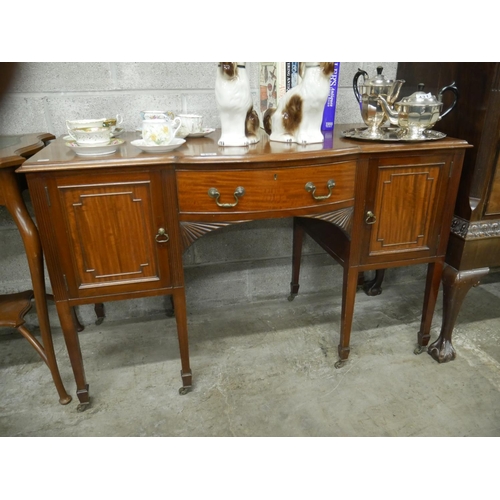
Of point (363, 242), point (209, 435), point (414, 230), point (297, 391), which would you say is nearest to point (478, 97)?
point (414, 230)

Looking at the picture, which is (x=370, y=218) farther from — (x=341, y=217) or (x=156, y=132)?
(x=156, y=132)

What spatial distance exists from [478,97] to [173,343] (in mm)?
1421

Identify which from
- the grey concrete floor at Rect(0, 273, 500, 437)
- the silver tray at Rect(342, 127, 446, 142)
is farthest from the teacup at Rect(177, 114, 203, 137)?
the grey concrete floor at Rect(0, 273, 500, 437)

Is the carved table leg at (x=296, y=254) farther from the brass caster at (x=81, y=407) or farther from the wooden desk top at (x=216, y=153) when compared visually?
the brass caster at (x=81, y=407)

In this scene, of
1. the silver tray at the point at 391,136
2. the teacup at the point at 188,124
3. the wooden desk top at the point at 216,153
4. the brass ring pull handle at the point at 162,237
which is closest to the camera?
the wooden desk top at the point at 216,153

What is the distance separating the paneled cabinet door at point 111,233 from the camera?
41.0 inches

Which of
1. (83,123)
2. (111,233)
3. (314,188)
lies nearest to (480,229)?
(314,188)

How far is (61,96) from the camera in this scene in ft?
4.75

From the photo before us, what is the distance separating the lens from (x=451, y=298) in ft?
4.60

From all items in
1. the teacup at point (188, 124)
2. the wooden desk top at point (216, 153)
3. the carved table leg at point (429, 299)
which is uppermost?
the teacup at point (188, 124)

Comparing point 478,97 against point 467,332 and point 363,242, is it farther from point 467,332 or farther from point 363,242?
point 467,332

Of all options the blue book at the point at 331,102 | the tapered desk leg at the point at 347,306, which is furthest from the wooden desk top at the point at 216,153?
the tapered desk leg at the point at 347,306

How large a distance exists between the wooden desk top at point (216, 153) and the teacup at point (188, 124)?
0.05m

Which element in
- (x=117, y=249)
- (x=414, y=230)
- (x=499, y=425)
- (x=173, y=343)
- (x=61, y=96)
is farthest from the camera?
(x=173, y=343)
